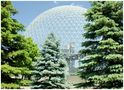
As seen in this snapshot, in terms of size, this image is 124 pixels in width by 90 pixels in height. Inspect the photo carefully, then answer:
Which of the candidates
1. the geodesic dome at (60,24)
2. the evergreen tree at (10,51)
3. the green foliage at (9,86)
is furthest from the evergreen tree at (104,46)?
the geodesic dome at (60,24)

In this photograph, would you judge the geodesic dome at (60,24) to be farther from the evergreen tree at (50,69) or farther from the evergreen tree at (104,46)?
the evergreen tree at (104,46)

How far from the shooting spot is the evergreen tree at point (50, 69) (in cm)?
2208

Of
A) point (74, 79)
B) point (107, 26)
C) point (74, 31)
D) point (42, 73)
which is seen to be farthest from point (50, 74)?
point (74, 31)

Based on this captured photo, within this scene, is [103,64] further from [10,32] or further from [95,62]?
[10,32]

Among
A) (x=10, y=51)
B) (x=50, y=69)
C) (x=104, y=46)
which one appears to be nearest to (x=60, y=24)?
(x=50, y=69)

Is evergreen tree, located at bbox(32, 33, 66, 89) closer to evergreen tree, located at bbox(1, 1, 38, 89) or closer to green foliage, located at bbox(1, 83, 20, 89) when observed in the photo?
evergreen tree, located at bbox(1, 1, 38, 89)

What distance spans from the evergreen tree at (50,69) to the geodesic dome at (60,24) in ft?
119

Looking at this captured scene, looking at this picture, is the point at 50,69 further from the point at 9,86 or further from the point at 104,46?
the point at 104,46

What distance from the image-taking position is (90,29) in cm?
1942

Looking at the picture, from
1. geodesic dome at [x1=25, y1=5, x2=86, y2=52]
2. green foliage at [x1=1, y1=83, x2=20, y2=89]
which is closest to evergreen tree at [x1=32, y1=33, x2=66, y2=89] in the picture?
green foliage at [x1=1, y1=83, x2=20, y2=89]

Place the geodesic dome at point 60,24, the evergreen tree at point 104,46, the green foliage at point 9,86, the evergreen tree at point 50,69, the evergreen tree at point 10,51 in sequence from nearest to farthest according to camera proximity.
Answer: the evergreen tree at point 104,46 → the green foliage at point 9,86 → the evergreen tree at point 10,51 → the evergreen tree at point 50,69 → the geodesic dome at point 60,24

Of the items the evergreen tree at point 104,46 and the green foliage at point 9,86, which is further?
the green foliage at point 9,86

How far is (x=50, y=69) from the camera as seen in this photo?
2230 centimetres

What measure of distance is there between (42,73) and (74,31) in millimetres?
39184
